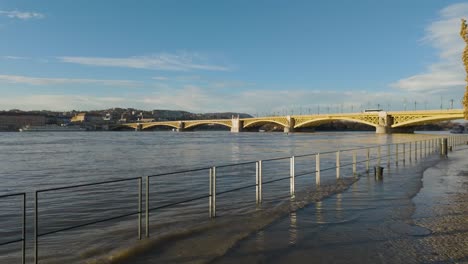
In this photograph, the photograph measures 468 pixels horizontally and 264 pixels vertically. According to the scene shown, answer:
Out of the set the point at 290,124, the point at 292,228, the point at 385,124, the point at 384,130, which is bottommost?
the point at 292,228

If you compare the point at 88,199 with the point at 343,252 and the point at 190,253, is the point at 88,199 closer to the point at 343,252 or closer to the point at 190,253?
the point at 190,253

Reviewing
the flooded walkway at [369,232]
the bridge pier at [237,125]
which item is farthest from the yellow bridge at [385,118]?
the flooded walkway at [369,232]

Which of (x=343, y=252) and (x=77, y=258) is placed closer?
(x=343, y=252)

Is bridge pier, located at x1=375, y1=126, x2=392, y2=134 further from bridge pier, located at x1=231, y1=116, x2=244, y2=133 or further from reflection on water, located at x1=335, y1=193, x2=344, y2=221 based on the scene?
reflection on water, located at x1=335, y1=193, x2=344, y2=221

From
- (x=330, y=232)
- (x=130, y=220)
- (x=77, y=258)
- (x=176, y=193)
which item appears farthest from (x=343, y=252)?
(x=176, y=193)

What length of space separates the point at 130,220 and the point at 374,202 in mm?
6555

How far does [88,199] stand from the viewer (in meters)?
13.9

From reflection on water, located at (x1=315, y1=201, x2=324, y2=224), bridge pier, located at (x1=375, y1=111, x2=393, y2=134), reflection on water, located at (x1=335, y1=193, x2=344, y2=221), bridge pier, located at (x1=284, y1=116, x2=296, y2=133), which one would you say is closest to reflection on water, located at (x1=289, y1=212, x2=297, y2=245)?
reflection on water, located at (x1=315, y1=201, x2=324, y2=224)

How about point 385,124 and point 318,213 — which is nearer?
point 318,213

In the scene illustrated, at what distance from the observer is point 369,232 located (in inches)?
301

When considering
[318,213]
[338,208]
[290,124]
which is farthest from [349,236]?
[290,124]

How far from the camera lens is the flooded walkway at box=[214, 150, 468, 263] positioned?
20.5ft

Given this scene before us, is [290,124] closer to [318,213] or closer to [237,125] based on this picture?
[237,125]

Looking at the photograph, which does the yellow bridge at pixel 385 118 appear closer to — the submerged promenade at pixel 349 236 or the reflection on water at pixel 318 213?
the submerged promenade at pixel 349 236
